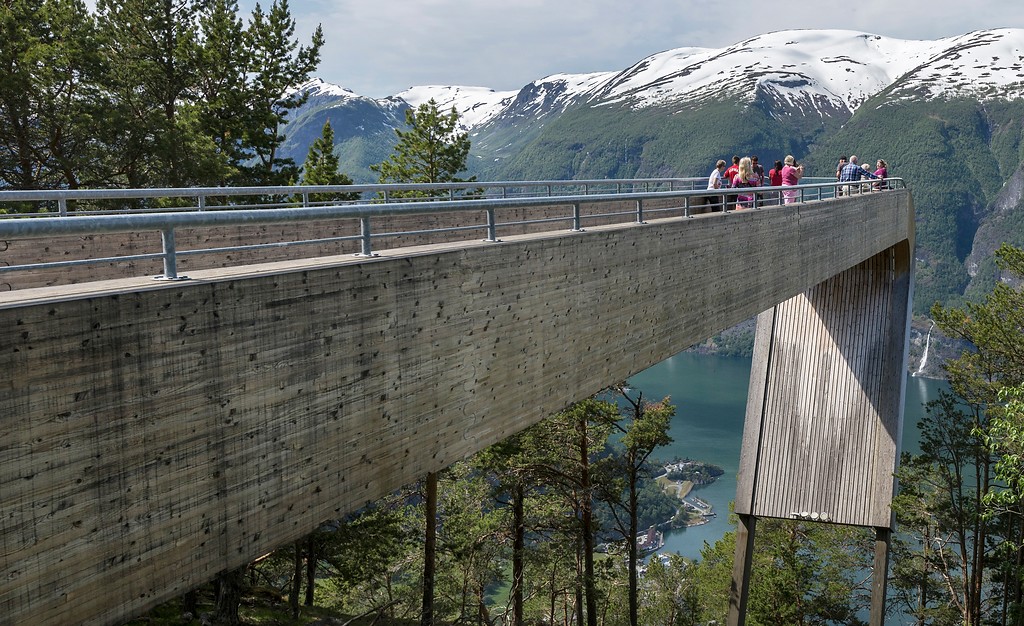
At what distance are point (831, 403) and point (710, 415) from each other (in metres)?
91.1

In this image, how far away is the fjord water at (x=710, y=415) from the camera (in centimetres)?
7956

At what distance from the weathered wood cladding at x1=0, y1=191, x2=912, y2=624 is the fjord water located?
2277 inches

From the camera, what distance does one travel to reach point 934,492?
24047mm

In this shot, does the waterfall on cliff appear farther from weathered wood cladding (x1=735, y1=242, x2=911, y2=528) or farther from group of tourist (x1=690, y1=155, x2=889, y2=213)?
group of tourist (x1=690, y1=155, x2=889, y2=213)

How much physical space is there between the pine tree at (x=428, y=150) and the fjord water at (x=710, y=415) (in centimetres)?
4006

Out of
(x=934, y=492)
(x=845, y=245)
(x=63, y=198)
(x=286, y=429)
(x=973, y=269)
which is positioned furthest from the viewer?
(x=973, y=269)

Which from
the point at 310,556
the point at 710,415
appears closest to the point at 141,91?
the point at 310,556

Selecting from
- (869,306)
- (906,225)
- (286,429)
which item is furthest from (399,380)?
(906,225)

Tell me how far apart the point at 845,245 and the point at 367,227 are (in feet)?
43.0

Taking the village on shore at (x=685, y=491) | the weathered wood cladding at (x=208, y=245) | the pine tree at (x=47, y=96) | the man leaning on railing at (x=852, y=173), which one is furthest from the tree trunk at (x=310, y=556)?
the village on shore at (x=685, y=491)

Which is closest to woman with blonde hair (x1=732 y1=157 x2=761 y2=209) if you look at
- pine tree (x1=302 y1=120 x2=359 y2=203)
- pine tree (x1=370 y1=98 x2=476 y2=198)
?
pine tree (x1=302 y1=120 x2=359 y2=203)

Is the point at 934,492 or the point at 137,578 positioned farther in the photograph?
the point at 934,492

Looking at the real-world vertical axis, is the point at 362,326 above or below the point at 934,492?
above

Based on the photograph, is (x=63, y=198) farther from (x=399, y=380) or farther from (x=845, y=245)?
(x=845, y=245)
